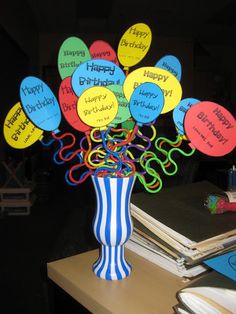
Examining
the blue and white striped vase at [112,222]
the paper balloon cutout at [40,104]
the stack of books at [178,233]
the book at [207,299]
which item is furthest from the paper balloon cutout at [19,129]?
the book at [207,299]

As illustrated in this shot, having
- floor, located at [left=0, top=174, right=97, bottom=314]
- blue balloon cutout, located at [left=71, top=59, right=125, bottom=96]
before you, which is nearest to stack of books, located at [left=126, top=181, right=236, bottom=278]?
blue balloon cutout, located at [left=71, top=59, right=125, bottom=96]

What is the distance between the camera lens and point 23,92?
2.00 feet

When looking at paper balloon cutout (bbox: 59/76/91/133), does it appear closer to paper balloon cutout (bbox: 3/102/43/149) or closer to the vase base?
paper balloon cutout (bbox: 3/102/43/149)

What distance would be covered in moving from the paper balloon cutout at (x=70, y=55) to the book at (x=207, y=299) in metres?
0.44

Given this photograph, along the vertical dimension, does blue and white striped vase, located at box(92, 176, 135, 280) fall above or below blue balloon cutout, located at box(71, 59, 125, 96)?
below

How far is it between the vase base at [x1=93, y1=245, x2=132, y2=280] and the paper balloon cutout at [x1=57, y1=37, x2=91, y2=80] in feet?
1.14

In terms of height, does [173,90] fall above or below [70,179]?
above

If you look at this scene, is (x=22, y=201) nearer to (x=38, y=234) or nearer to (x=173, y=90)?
(x=38, y=234)

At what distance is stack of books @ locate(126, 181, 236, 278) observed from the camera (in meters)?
0.61

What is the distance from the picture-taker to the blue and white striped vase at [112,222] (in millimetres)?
616

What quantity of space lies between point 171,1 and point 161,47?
1731 millimetres

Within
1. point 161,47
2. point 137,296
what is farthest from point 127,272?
point 161,47

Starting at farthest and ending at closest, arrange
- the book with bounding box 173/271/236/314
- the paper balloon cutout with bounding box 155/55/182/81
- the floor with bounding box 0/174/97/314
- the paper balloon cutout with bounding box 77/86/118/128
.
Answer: the floor with bounding box 0/174/97/314, the paper balloon cutout with bounding box 155/55/182/81, the paper balloon cutout with bounding box 77/86/118/128, the book with bounding box 173/271/236/314

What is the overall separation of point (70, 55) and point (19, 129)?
17 cm
